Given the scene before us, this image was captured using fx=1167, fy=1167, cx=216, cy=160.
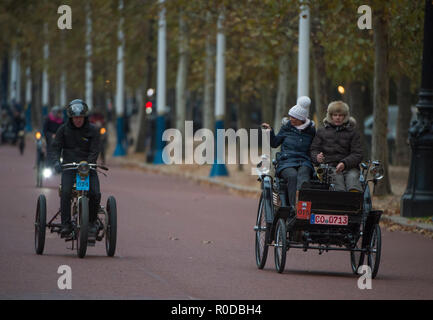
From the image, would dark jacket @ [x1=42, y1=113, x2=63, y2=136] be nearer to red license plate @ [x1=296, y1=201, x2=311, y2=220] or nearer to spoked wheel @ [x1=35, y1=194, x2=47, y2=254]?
spoked wheel @ [x1=35, y1=194, x2=47, y2=254]

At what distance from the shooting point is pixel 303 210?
12.0m

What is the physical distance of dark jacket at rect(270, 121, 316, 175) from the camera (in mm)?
12656

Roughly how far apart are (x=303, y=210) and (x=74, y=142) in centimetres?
326

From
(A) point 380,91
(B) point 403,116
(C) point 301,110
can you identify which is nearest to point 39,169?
(A) point 380,91

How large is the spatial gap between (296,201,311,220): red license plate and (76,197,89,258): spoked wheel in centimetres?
247

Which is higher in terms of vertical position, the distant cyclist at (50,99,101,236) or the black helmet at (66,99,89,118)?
the black helmet at (66,99,89,118)

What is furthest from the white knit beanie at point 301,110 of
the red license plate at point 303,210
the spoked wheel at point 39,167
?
the spoked wheel at point 39,167

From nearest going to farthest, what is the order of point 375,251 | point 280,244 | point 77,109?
point 375,251
point 280,244
point 77,109

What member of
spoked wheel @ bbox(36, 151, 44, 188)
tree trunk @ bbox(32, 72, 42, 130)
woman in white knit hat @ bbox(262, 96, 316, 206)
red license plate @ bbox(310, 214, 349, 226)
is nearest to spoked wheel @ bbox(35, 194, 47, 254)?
woman in white knit hat @ bbox(262, 96, 316, 206)

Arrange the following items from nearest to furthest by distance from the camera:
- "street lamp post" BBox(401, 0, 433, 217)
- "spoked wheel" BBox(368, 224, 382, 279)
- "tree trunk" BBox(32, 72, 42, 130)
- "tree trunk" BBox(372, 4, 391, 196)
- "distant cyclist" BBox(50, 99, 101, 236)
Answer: "spoked wheel" BBox(368, 224, 382, 279) → "distant cyclist" BBox(50, 99, 101, 236) → "street lamp post" BBox(401, 0, 433, 217) → "tree trunk" BBox(372, 4, 391, 196) → "tree trunk" BBox(32, 72, 42, 130)

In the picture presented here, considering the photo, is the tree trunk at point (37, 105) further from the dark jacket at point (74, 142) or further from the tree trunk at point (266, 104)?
the dark jacket at point (74, 142)

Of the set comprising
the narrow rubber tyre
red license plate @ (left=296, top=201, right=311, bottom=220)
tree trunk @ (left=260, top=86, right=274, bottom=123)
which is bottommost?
red license plate @ (left=296, top=201, right=311, bottom=220)

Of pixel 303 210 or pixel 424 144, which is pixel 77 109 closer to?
pixel 303 210
